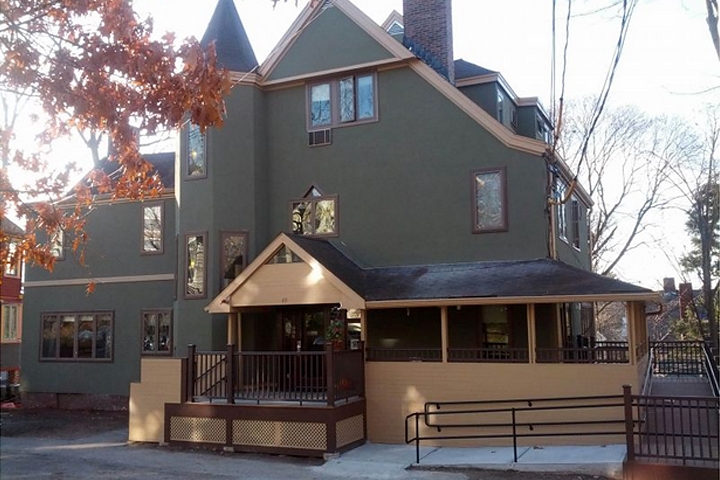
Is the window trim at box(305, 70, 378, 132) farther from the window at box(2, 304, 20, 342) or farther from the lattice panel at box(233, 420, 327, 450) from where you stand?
the window at box(2, 304, 20, 342)

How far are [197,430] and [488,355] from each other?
6.90 metres

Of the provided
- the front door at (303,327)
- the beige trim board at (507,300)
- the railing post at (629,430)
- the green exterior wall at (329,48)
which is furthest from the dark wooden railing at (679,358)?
the green exterior wall at (329,48)

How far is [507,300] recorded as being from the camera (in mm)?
14930

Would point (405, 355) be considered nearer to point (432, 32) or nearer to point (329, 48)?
point (329, 48)

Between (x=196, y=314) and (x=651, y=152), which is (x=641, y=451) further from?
(x=651, y=152)

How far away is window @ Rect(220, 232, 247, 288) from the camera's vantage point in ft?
62.3

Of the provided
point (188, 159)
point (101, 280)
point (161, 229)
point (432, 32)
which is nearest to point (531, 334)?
point (432, 32)

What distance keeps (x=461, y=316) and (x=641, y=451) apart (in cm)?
634

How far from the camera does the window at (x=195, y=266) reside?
62.5 ft

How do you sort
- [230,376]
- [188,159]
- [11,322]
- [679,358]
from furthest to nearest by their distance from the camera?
[11,322]
[679,358]
[188,159]
[230,376]

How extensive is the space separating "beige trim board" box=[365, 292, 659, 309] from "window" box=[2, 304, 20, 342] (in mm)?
27049

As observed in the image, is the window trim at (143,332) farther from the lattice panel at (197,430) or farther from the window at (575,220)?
the window at (575,220)

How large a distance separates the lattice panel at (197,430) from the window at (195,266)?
393 cm

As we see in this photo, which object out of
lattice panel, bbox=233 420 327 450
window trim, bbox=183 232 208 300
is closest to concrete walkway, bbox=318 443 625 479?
lattice panel, bbox=233 420 327 450
